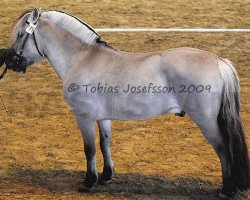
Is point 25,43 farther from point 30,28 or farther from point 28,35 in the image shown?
point 30,28

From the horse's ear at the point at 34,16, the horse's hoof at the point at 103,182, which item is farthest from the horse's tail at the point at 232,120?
the horse's ear at the point at 34,16

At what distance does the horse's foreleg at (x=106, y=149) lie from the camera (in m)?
7.49

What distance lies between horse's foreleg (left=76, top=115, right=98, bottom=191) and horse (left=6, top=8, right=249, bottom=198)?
1 cm

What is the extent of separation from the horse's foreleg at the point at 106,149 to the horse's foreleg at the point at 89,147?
22 cm

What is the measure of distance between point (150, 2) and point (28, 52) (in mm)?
9650

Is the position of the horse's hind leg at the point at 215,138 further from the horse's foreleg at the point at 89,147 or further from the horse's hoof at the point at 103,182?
the horse's hoof at the point at 103,182

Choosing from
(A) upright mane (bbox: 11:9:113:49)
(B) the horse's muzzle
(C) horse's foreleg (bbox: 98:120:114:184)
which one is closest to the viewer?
(A) upright mane (bbox: 11:9:113:49)

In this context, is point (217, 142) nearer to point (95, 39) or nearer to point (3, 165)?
point (95, 39)

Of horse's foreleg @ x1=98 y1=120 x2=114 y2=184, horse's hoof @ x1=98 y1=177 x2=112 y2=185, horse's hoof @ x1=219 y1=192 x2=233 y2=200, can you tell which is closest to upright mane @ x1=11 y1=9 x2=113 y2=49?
horse's foreleg @ x1=98 y1=120 x2=114 y2=184

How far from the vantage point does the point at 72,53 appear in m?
7.15

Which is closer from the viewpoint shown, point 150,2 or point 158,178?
point 158,178

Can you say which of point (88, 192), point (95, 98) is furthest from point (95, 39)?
point (88, 192)

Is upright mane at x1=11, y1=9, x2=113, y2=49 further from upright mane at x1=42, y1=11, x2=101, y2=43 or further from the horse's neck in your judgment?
the horse's neck

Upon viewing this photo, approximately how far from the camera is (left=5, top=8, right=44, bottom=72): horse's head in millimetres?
7027
